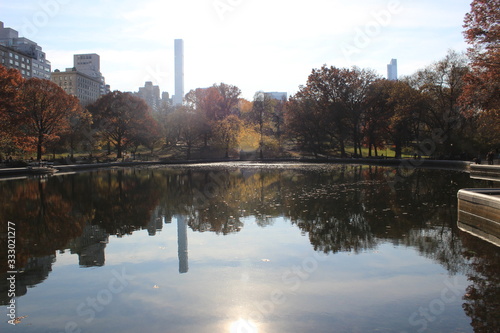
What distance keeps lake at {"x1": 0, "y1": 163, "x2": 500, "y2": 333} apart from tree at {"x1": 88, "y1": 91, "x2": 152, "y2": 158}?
170 feet

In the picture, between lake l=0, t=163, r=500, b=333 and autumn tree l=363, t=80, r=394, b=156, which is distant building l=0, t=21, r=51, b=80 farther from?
lake l=0, t=163, r=500, b=333

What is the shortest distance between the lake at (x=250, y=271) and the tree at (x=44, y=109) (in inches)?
1525

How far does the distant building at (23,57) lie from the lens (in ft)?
403

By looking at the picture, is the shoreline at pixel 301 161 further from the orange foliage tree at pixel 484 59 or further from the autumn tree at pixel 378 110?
the orange foliage tree at pixel 484 59

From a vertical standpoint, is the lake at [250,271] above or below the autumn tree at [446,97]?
below

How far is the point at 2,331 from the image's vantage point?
6270 mm

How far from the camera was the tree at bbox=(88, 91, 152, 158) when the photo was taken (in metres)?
67.9

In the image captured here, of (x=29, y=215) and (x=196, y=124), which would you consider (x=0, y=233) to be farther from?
(x=196, y=124)

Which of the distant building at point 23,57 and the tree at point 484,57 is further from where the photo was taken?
the distant building at point 23,57

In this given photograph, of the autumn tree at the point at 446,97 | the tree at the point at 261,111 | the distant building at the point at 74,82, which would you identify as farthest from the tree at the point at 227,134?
the distant building at the point at 74,82

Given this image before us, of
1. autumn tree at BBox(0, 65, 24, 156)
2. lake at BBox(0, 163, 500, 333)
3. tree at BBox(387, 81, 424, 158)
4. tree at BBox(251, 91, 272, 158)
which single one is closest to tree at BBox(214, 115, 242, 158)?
tree at BBox(251, 91, 272, 158)

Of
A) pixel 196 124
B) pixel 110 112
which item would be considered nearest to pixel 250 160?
pixel 196 124

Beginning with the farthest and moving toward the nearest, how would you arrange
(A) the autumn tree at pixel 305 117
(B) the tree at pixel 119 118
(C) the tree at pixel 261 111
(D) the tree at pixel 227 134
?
1. (C) the tree at pixel 261 111
2. (D) the tree at pixel 227 134
3. (A) the autumn tree at pixel 305 117
4. (B) the tree at pixel 119 118

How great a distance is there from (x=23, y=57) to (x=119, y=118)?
8587 centimetres
